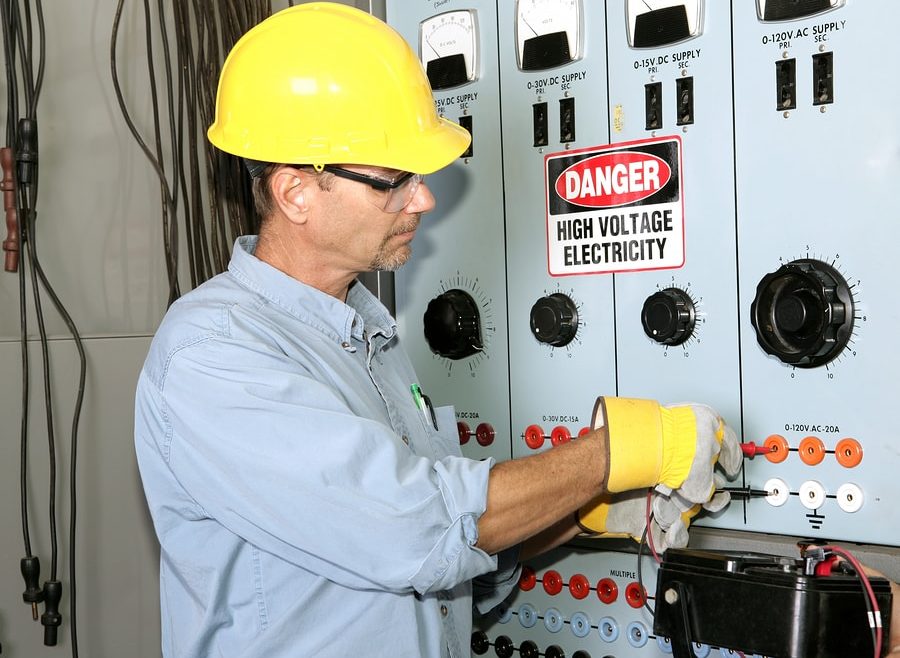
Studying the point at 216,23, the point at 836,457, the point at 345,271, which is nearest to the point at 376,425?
the point at 345,271

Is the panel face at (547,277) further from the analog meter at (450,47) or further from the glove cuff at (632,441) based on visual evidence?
the glove cuff at (632,441)

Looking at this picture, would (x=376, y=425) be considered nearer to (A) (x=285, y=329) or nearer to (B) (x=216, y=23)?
(A) (x=285, y=329)

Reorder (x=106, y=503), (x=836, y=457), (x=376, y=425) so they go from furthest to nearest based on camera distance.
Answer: (x=106, y=503), (x=836, y=457), (x=376, y=425)

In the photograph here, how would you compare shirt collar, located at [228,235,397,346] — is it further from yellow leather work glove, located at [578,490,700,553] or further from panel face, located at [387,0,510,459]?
yellow leather work glove, located at [578,490,700,553]

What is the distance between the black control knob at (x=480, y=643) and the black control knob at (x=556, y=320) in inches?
20.9

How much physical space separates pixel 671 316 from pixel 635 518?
0.29 m

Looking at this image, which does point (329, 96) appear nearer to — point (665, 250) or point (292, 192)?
point (292, 192)

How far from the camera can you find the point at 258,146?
132 centimetres

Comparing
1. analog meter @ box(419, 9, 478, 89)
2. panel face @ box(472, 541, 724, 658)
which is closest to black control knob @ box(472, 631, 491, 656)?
panel face @ box(472, 541, 724, 658)

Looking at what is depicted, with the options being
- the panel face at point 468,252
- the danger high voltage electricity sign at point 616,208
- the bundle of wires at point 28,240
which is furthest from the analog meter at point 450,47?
the bundle of wires at point 28,240

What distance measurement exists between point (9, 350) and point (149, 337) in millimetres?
247

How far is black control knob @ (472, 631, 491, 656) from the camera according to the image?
1.69 m

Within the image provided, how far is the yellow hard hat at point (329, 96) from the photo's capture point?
129 centimetres

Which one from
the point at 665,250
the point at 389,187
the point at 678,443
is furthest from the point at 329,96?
the point at 678,443
